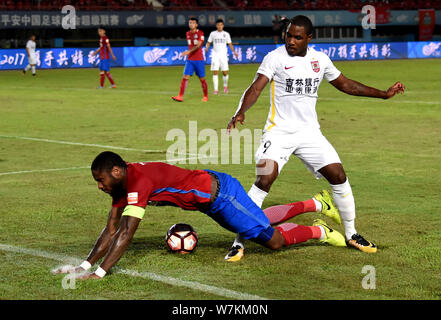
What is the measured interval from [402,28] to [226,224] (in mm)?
58019

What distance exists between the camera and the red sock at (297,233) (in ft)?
22.8

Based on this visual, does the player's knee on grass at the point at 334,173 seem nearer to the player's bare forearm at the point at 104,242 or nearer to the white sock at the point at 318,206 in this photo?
the white sock at the point at 318,206

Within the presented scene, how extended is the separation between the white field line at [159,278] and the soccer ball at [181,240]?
2.15 ft

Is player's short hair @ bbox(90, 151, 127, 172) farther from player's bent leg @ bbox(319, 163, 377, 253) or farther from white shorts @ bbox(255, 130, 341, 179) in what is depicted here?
player's bent leg @ bbox(319, 163, 377, 253)

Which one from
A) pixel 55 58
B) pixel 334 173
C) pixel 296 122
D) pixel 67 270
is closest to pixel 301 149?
pixel 296 122

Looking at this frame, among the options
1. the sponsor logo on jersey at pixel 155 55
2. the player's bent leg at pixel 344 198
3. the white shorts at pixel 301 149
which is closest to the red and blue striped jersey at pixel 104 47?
the sponsor logo on jersey at pixel 155 55

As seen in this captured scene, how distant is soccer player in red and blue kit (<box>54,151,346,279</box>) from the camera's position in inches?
235

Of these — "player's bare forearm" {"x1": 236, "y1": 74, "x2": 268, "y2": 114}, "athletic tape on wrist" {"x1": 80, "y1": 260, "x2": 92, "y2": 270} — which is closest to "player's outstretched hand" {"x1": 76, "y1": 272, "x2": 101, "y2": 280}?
"athletic tape on wrist" {"x1": 80, "y1": 260, "x2": 92, "y2": 270}

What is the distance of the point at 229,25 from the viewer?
52.7 m

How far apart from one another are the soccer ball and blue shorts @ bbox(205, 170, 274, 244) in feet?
1.76

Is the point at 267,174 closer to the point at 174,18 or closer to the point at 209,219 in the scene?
the point at 209,219

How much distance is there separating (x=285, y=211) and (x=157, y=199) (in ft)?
5.66
